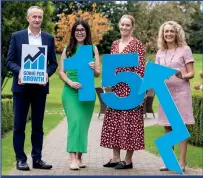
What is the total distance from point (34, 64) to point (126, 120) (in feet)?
4.87

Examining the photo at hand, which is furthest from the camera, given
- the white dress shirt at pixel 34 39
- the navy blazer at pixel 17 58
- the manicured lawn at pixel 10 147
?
the manicured lawn at pixel 10 147

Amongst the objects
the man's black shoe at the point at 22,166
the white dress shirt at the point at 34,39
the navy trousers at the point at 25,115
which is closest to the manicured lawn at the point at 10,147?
the man's black shoe at the point at 22,166

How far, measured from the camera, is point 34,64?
6434 mm

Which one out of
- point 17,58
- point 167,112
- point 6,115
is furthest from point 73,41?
point 6,115

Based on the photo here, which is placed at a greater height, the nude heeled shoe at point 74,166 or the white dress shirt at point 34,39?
the white dress shirt at point 34,39

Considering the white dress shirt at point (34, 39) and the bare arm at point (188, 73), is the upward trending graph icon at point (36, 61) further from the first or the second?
the bare arm at point (188, 73)

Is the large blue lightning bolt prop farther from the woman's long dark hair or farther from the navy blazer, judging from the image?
the navy blazer

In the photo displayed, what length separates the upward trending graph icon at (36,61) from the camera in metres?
6.40

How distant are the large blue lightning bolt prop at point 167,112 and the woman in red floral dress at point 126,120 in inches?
12.6

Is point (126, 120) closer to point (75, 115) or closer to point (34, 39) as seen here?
point (75, 115)

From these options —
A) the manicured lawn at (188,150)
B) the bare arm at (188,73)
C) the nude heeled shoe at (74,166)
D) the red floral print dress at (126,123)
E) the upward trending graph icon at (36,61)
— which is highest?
the upward trending graph icon at (36,61)

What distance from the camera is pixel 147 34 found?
42.8 m

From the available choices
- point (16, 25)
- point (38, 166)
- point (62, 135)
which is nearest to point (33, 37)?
point (38, 166)

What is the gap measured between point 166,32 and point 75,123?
5.68ft
